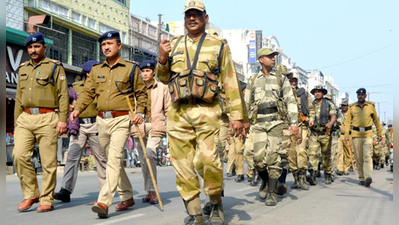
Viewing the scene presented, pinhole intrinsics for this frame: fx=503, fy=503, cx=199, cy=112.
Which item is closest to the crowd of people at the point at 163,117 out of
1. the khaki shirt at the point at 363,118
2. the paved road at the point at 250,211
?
the paved road at the point at 250,211

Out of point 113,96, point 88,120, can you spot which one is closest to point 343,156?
point 88,120

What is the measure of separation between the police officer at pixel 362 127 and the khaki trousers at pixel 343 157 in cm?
473

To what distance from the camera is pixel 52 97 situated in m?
7.31

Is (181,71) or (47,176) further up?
(181,71)

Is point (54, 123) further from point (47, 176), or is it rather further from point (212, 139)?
point (212, 139)

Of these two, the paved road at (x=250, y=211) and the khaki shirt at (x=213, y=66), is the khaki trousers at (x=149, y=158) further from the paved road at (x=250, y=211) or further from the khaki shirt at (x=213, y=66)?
the khaki shirt at (x=213, y=66)

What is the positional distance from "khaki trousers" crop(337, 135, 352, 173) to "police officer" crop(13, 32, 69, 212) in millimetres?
12088

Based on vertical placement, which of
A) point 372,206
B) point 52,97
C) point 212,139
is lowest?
point 372,206

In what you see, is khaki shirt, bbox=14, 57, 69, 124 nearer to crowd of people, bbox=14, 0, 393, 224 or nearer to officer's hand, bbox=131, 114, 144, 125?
crowd of people, bbox=14, 0, 393, 224

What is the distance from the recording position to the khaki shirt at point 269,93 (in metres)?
8.65

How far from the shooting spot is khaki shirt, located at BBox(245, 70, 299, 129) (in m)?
8.65

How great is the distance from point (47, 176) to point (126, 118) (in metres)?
1.43

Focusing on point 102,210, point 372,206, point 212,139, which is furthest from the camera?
point 372,206

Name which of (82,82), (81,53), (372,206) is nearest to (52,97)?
(82,82)
